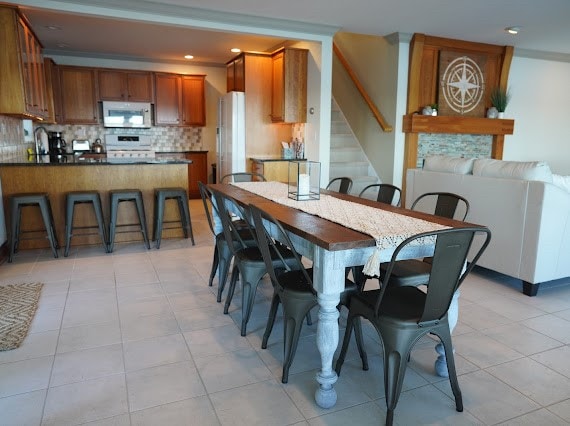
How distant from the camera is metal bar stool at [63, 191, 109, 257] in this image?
4305 millimetres

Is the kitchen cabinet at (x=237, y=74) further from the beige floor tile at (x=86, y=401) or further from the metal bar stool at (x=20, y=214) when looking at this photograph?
the beige floor tile at (x=86, y=401)

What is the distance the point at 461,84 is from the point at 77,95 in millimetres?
6353

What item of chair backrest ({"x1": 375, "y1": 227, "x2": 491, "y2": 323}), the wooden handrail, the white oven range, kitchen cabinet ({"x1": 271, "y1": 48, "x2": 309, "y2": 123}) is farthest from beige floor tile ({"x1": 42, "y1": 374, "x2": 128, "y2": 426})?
the white oven range

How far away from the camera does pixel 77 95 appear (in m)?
7.35

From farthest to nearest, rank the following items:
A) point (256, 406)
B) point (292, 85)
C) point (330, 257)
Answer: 1. point (292, 85)
2. point (256, 406)
3. point (330, 257)

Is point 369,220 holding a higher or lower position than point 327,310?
higher

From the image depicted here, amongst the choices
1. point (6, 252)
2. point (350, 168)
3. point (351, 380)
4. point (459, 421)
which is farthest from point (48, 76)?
point (459, 421)

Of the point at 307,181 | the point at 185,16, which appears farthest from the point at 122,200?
the point at 307,181

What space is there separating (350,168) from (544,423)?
511 centimetres

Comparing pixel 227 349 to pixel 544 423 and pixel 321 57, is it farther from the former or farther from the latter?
pixel 321 57

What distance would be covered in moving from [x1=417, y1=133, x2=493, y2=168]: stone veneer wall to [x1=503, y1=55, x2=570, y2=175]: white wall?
2.13 ft

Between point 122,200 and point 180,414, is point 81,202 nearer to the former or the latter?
point 122,200

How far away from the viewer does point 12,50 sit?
4.23 metres

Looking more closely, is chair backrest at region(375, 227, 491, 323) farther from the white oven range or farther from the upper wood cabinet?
the upper wood cabinet
